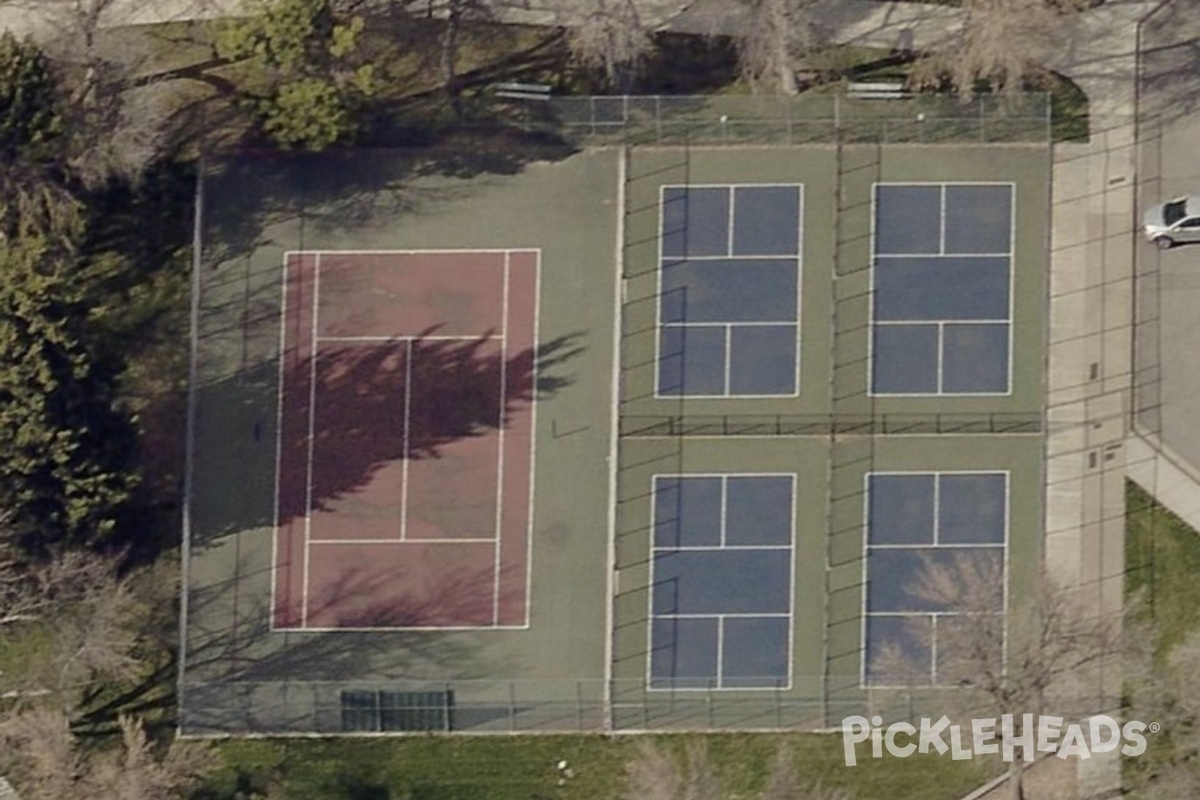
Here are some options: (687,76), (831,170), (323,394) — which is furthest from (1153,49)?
(323,394)

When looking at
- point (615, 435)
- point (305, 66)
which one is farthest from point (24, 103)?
point (615, 435)

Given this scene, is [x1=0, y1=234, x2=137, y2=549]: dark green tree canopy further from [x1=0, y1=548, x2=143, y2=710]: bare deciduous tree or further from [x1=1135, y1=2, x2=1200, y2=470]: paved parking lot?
[x1=1135, y1=2, x2=1200, y2=470]: paved parking lot

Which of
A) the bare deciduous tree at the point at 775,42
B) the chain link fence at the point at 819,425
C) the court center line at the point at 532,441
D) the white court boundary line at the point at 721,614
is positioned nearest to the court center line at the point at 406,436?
the court center line at the point at 532,441

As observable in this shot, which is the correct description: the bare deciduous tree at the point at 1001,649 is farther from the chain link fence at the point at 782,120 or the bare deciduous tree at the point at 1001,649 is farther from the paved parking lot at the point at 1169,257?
the chain link fence at the point at 782,120

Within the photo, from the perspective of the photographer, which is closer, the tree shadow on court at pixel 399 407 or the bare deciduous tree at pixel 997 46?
the bare deciduous tree at pixel 997 46

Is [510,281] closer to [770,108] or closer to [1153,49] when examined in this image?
[770,108]
